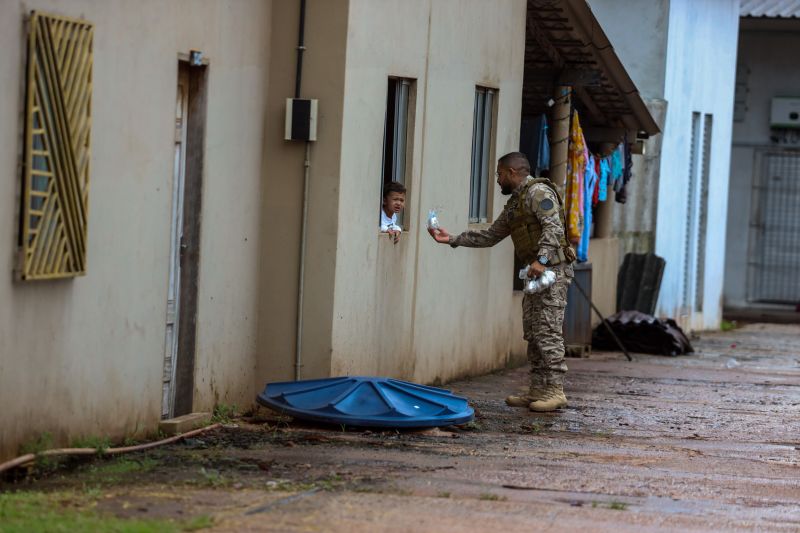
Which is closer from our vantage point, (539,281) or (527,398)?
(539,281)

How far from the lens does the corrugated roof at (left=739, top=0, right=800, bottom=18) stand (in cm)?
2464

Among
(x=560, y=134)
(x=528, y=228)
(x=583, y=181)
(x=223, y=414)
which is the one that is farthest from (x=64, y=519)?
(x=583, y=181)

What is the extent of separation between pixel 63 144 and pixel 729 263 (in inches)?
843

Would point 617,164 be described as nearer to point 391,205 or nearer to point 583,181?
point 583,181

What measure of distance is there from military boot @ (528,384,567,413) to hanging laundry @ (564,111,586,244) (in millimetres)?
5182

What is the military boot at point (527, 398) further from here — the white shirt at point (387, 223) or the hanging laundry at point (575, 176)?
the hanging laundry at point (575, 176)

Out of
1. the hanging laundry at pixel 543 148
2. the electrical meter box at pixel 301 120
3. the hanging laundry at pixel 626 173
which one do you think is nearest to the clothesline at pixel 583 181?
the hanging laundry at pixel 626 173

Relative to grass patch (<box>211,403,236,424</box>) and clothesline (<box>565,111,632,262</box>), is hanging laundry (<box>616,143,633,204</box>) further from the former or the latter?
grass patch (<box>211,403,236,424</box>)

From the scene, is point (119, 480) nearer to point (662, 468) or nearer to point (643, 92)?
point (662, 468)

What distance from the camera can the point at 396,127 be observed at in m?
11.3

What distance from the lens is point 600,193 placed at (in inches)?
698

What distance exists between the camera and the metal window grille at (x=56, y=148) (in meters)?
7.24

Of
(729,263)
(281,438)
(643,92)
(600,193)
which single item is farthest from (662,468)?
(729,263)

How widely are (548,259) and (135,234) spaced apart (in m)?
3.52
